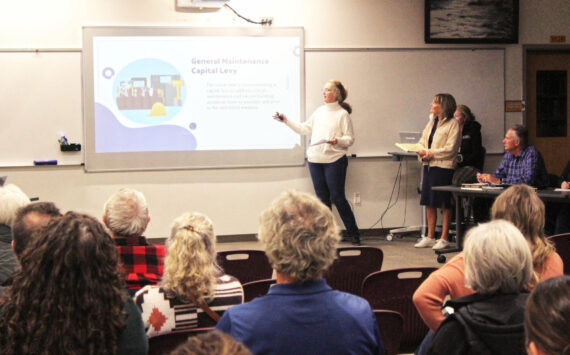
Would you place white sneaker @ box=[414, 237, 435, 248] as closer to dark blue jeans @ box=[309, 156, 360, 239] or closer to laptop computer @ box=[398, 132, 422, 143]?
dark blue jeans @ box=[309, 156, 360, 239]

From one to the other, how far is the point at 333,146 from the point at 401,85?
127 cm

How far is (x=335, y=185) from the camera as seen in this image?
7098mm

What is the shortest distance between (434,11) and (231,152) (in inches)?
115

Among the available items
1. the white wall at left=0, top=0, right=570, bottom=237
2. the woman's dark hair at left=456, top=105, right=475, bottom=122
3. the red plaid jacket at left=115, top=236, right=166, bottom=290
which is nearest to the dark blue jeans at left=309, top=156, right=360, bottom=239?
the white wall at left=0, top=0, right=570, bottom=237

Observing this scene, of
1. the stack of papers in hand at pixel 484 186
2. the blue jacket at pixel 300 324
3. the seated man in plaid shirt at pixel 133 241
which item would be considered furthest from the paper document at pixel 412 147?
the blue jacket at pixel 300 324

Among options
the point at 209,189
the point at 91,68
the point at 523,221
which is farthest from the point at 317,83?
the point at 523,221

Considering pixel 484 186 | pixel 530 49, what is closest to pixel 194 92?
pixel 484 186

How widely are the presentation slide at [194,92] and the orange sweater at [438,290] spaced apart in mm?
5205

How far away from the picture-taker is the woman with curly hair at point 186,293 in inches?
86.7

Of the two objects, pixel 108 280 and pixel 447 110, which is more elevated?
pixel 447 110

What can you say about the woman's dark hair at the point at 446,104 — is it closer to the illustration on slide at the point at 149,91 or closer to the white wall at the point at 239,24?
the white wall at the point at 239,24

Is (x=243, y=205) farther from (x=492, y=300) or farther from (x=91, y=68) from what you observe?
(x=492, y=300)

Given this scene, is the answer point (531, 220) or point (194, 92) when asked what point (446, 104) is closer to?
point (194, 92)

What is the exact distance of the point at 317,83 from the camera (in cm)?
749
